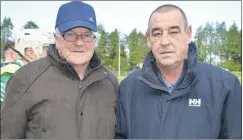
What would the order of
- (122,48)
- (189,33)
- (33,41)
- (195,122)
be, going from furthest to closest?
(122,48) → (33,41) → (189,33) → (195,122)

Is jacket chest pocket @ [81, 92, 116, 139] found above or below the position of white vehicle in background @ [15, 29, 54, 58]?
below

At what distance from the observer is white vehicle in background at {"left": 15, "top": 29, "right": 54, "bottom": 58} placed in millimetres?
5555

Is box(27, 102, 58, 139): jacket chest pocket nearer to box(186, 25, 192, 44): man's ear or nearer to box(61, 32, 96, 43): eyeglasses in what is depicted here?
box(61, 32, 96, 43): eyeglasses

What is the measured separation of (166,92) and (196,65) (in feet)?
1.36

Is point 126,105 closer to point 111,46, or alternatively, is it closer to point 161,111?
point 161,111

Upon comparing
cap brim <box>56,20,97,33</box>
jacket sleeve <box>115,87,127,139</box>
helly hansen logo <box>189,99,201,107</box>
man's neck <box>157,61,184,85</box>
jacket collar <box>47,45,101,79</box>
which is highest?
cap brim <box>56,20,97,33</box>

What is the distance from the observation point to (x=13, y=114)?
286cm

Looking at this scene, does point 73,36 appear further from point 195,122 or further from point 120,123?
point 195,122

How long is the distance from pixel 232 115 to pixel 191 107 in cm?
38

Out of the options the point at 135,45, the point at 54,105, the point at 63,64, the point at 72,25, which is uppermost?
the point at 135,45

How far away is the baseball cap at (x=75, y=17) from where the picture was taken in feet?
9.86

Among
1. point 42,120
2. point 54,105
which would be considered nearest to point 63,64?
point 54,105

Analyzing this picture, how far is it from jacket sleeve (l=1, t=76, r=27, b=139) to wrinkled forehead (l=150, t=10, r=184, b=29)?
4.85 feet

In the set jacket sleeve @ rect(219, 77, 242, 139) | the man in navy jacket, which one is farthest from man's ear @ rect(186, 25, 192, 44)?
jacket sleeve @ rect(219, 77, 242, 139)
